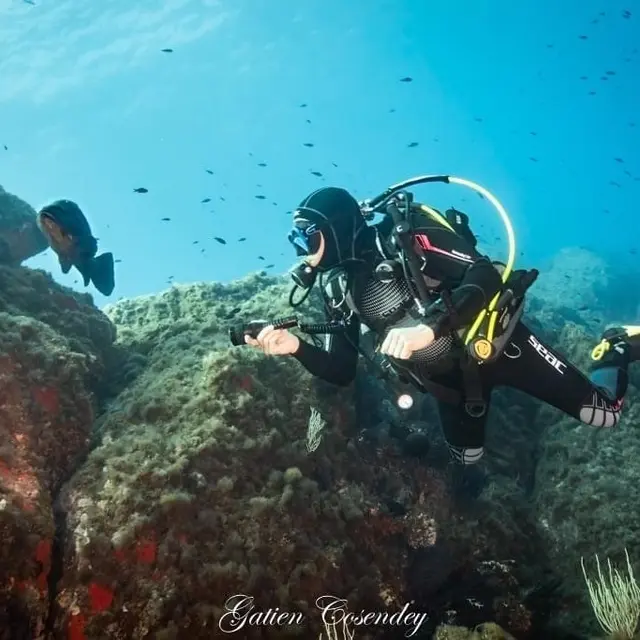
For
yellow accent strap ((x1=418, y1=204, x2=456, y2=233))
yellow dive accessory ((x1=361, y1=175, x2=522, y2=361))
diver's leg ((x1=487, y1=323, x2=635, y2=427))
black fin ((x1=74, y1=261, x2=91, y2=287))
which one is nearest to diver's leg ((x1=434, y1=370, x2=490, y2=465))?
diver's leg ((x1=487, y1=323, x2=635, y2=427))

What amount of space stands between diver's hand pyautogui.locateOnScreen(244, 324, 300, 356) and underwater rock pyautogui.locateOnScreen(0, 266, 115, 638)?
206cm

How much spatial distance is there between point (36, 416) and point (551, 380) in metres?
4.89

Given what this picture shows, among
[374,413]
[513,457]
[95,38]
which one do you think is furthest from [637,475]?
[95,38]

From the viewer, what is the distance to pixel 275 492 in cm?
467

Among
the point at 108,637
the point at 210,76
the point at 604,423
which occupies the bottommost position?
the point at 108,637

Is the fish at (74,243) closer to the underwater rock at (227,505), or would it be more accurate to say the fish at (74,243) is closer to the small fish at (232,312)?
the underwater rock at (227,505)

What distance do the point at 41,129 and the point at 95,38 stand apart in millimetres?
17097

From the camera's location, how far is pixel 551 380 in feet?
15.7

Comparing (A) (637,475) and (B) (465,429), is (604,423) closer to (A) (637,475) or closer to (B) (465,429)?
(B) (465,429)

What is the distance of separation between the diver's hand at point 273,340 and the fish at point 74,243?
1857 mm

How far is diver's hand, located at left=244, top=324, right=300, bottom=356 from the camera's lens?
4.06m

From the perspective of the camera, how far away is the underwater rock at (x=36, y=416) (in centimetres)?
337

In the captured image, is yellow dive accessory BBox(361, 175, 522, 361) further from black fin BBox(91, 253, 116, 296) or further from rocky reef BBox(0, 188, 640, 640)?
black fin BBox(91, 253, 116, 296)

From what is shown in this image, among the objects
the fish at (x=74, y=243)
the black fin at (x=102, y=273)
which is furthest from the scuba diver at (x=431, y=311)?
the fish at (x=74, y=243)
